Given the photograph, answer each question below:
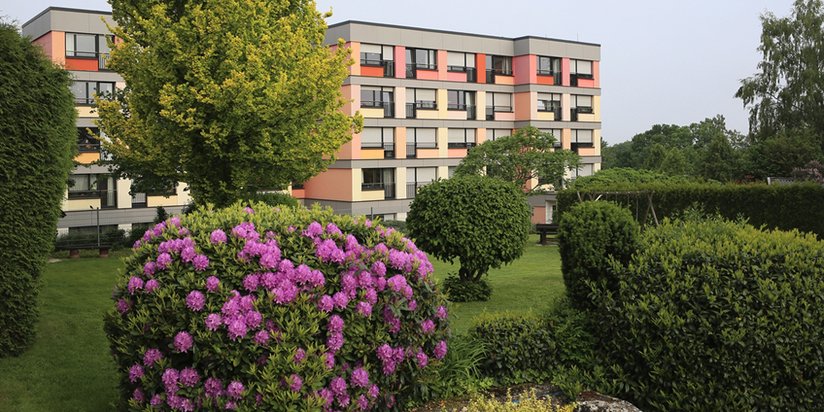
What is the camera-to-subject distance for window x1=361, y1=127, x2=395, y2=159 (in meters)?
44.3

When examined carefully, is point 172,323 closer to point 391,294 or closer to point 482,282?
point 391,294

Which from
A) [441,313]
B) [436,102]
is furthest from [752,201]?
[436,102]

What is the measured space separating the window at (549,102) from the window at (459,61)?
6099 millimetres

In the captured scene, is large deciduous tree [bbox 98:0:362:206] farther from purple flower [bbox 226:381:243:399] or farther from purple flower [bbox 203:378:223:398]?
purple flower [bbox 226:381:243:399]

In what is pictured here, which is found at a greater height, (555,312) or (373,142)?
(373,142)

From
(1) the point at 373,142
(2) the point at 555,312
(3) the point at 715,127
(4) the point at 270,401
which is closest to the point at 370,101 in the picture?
(1) the point at 373,142

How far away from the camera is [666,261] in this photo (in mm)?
7586

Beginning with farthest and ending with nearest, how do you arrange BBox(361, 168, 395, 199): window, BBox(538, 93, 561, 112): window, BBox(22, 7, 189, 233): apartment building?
BBox(538, 93, 561, 112): window < BBox(361, 168, 395, 199): window < BBox(22, 7, 189, 233): apartment building

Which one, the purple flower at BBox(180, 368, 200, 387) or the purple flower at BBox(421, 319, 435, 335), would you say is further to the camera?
the purple flower at BBox(421, 319, 435, 335)

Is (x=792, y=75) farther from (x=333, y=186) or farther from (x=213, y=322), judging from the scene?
(x=213, y=322)

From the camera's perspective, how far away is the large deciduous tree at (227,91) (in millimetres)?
16797

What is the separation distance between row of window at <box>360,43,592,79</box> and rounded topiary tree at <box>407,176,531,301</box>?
100 feet

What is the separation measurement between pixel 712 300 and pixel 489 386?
8.05 feet

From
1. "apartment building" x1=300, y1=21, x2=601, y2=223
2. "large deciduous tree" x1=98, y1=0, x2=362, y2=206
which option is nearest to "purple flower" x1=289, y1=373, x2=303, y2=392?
"large deciduous tree" x1=98, y1=0, x2=362, y2=206
